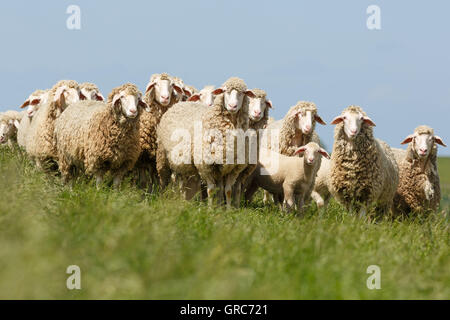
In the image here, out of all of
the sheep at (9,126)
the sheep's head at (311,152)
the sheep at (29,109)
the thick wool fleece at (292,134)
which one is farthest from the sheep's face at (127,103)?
the sheep at (9,126)

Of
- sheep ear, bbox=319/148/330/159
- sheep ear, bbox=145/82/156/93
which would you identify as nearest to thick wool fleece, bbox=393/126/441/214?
sheep ear, bbox=319/148/330/159

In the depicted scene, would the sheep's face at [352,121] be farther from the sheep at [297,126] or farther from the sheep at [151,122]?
the sheep at [151,122]

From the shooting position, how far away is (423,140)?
32.3ft

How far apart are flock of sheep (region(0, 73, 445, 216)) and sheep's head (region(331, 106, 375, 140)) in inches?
0.6

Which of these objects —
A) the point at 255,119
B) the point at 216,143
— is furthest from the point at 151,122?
the point at 216,143

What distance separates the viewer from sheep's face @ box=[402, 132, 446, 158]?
9.80 metres

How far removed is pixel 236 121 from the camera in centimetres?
862

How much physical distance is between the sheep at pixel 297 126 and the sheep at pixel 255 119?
0.48m

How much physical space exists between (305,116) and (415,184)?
2.24 meters

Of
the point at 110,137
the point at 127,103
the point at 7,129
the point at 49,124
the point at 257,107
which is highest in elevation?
the point at 127,103

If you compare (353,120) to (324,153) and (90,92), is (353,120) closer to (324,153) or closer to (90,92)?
(324,153)

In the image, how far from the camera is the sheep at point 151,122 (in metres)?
9.86

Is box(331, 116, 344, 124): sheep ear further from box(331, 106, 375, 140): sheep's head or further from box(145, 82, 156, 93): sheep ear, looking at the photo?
box(145, 82, 156, 93): sheep ear
